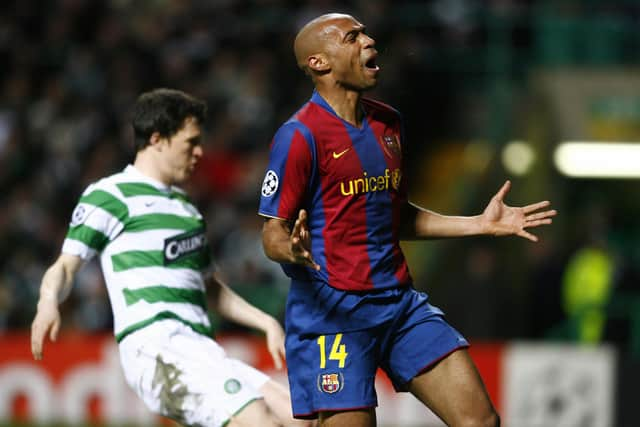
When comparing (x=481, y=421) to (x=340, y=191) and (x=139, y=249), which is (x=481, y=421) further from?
(x=139, y=249)

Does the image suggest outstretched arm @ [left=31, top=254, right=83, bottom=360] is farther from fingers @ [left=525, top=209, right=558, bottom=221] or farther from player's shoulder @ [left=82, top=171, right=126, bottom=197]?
fingers @ [left=525, top=209, right=558, bottom=221]

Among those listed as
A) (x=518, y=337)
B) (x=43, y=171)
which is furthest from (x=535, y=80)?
(x=43, y=171)

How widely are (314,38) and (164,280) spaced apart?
1.43 metres

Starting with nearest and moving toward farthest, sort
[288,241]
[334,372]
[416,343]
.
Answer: [288,241], [334,372], [416,343]

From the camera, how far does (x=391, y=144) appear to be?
5281mm

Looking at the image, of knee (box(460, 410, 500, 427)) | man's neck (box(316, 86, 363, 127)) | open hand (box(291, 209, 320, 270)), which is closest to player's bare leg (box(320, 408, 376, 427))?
knee (box(460, 410, 500, 427))

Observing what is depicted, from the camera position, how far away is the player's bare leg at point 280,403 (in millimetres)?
5629

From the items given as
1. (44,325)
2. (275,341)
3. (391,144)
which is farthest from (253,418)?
(391,144)

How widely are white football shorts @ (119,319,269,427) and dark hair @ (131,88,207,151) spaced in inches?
37.0

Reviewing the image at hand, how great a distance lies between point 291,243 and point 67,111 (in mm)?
9308

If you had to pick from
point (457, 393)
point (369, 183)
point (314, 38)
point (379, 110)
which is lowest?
point (457, 393)

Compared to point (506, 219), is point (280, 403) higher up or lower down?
lower down

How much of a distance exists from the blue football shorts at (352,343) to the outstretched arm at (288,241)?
326 millimetres

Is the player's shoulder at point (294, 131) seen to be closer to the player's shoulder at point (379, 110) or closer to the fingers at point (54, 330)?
the player's shoulder at point (379, 110)
